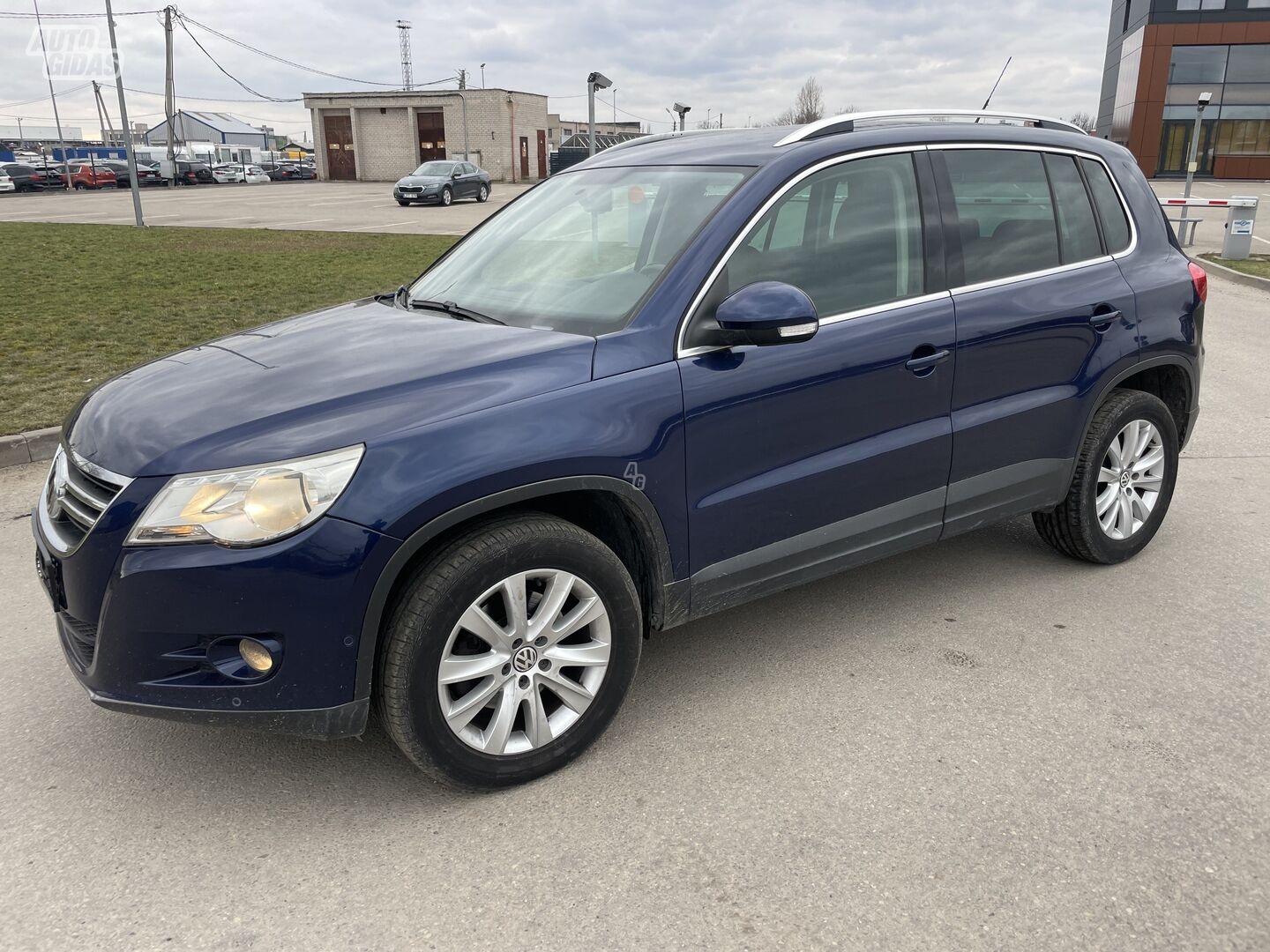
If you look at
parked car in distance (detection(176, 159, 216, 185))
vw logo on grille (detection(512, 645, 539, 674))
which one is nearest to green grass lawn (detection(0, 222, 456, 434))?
vw logo on grille (detection(512, 645, 539, 674))

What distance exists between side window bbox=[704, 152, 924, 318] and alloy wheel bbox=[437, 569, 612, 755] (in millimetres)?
1038

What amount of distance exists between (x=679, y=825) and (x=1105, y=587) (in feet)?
8.07

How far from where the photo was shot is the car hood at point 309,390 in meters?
2.61

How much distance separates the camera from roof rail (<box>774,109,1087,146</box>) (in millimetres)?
3574

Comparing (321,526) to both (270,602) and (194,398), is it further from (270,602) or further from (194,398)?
(194,398)

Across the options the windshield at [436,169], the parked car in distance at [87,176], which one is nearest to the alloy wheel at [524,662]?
the windshield at [436,169]

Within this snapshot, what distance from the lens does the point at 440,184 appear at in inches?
1268

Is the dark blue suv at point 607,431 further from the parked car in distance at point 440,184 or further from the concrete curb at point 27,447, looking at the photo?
the parked car in distance at point 440,184

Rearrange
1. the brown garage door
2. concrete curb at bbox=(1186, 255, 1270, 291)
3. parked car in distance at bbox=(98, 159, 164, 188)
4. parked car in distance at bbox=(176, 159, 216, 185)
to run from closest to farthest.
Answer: concrete curb at bbox=(1186, 255, 1270, 291), parked car in distance at bbox=(98, 159, 164, 188), parked car in distance at bbox=(176, 159, 216, 185), the brown garage door

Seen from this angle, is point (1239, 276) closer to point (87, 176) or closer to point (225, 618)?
point (225, 618)

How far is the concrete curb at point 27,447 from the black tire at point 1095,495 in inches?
215

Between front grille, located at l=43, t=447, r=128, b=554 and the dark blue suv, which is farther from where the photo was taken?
front grille, located at l=43, t=447, r=128, b=554

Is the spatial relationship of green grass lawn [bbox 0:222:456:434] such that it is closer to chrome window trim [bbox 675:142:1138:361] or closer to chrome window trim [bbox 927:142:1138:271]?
chrome window trim [bbox 675:142:1138:361]

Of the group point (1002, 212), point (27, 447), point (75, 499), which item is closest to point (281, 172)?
point (27, 447)
